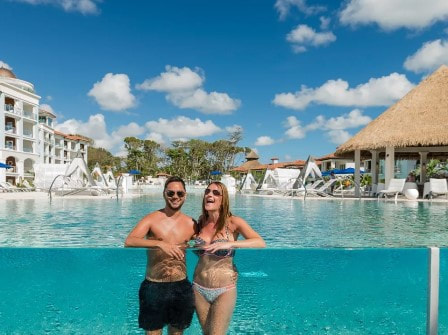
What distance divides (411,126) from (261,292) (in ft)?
57.2

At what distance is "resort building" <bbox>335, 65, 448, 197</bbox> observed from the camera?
17828 millimetres

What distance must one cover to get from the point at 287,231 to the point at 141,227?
493cm

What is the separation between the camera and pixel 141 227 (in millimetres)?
2684

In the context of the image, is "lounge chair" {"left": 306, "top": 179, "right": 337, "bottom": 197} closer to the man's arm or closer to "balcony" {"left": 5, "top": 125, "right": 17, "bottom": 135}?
the man's arm

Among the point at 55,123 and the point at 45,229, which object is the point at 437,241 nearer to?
the point at 45,229

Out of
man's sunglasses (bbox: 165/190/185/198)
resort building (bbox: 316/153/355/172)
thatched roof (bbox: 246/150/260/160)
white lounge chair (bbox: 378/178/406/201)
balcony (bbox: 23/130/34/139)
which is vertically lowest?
white lounge chair (bbox: 378/178/406/201)

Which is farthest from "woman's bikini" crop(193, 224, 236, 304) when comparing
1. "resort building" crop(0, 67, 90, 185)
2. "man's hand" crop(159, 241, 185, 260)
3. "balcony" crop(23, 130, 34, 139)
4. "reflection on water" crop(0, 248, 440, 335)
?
"balcony" crop(23, 130, 34, 139)

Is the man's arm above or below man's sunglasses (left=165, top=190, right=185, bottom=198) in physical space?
below

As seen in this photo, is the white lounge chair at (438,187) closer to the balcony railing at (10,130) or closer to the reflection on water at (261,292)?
the reflection on water at (261,292)

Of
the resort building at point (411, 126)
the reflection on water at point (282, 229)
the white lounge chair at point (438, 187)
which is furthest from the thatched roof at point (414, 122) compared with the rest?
the reflection on water at point (282, 229)

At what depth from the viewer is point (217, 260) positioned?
8.66 feet

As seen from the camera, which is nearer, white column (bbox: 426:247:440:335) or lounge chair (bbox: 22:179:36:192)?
white column (bbox: 426:247:440:335)

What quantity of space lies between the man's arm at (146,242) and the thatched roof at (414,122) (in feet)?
56.0

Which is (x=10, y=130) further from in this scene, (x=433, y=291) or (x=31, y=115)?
(x=433, y=291)
